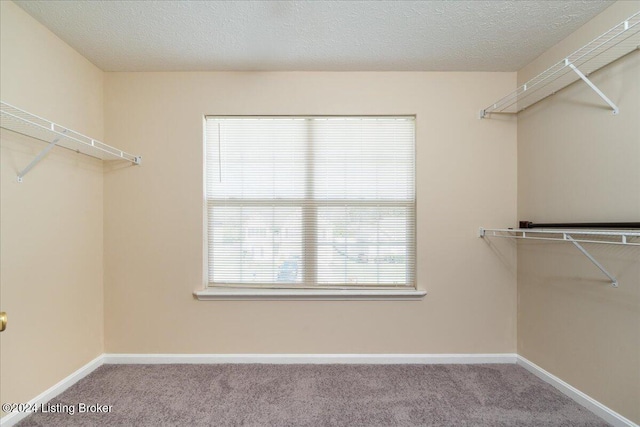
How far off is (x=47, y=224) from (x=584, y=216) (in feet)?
11.0

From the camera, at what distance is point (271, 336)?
210cm

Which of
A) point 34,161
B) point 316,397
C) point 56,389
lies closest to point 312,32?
point 34,161

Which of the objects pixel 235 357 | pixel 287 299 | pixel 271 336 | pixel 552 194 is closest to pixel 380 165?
pixel 552 194

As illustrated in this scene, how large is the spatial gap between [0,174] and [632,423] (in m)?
3.67

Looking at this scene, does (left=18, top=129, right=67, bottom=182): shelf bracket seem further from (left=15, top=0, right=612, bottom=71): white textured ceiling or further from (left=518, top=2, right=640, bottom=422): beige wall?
(left=518, top=2, right=640, bottom=422): beige wall

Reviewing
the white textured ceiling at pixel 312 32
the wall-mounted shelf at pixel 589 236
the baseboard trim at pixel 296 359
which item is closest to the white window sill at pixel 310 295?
the baseboard trim at pixel 296 359

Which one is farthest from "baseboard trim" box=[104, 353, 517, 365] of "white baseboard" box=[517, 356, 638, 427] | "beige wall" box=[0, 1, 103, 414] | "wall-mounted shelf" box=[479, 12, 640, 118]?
"wall-mounted shelf" box=[479, 12, 640, 118]

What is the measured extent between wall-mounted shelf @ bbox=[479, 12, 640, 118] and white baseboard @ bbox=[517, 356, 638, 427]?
1.70 metres

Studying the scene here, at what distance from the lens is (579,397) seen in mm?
1632

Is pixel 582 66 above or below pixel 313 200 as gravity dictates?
above

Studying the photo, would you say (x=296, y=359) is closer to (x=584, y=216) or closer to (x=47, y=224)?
(x=47, y=224)

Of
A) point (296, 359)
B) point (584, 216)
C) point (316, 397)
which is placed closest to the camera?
point (584, 216)

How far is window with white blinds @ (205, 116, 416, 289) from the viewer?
217 cm

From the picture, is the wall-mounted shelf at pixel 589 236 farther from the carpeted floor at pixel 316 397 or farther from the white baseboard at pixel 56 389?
the white baseboard at pixel 56 389
